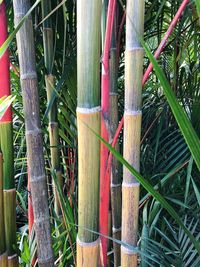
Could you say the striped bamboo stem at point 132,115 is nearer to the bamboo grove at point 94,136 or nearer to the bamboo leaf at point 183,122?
the bamboo grove at point 94,136

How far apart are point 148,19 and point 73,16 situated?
0.84ft

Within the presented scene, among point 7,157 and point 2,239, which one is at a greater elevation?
point 7,157

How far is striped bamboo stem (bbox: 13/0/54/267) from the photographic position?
541mm

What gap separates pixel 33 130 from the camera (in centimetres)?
57

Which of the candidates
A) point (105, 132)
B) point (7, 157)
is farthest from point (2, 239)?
point (105, 132)

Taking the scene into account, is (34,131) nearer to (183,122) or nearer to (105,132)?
(105,132)

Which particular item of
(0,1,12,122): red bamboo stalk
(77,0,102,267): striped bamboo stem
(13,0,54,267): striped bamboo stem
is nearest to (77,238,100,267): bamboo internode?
(77,0,102,267): striped bamboo stem

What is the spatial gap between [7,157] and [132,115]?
230 mm

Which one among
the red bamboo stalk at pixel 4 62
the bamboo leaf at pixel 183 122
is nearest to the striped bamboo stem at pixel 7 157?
the red bamboo stalk at pixel 4 62

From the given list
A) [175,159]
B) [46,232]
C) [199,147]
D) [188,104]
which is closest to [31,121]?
[46,232]

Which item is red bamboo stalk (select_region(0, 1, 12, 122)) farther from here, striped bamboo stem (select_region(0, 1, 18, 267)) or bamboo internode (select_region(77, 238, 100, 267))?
bamboo internode (select_region(77, 238, 100, 267))

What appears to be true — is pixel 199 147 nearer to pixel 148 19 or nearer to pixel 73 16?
pixel 73 16

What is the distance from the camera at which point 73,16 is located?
831 mm

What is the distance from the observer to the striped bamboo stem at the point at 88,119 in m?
0.37
